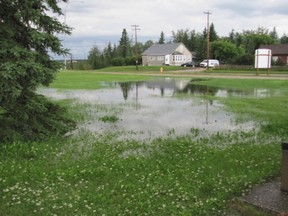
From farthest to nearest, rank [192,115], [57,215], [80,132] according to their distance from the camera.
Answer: [192,115] < [80,132] < [57,215]

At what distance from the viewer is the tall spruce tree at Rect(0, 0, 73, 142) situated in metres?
9.34

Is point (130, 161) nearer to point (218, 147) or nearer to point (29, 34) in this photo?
point (218, 147)

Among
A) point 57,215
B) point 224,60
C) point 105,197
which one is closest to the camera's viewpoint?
point 57,215

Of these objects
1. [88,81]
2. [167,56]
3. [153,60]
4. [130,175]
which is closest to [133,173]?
[130,175]

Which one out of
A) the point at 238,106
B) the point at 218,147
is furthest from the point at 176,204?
the point at 238,106

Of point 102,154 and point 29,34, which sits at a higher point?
point 29,34

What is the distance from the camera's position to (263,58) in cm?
4991

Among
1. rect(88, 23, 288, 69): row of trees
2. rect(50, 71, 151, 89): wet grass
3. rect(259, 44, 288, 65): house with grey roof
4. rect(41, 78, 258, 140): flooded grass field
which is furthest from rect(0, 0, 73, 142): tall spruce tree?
rect(259, 44, 288, 65): house with grey roof

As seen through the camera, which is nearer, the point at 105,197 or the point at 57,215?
the point at 57,215

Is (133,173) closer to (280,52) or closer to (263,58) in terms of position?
(263,58)

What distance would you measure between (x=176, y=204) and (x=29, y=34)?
661 centimetres

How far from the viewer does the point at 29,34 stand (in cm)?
1020

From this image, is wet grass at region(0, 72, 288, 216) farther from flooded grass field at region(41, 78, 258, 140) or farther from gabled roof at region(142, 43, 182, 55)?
gabled roof at region(142, 43, 182, 55)

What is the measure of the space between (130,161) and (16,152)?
284 centimetres
